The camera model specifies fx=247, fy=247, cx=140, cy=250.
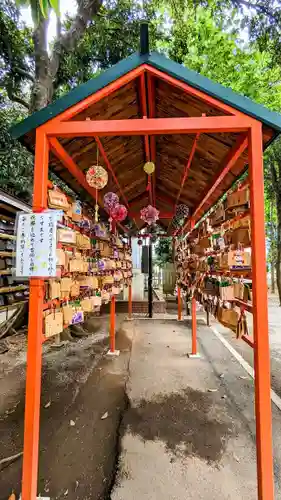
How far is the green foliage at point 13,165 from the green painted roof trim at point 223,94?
5.05m

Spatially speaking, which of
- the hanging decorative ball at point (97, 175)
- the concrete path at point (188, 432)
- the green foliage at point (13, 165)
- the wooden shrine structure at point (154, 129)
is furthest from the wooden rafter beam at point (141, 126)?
the green foliage at point (13, 165)

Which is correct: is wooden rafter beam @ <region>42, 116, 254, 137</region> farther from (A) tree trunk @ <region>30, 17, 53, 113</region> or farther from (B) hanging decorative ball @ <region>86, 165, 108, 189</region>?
(A) tree trunk @ <region>30, 17, 53, 113</region>

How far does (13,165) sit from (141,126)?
514 cm

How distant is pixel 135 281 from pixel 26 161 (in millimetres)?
6263

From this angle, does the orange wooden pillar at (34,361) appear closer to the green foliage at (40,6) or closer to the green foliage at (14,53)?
the green foliage at (40,6)

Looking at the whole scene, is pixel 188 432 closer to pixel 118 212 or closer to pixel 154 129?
pixel 154 129

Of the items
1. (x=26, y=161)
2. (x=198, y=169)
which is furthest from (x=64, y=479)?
(x=26, y=161)

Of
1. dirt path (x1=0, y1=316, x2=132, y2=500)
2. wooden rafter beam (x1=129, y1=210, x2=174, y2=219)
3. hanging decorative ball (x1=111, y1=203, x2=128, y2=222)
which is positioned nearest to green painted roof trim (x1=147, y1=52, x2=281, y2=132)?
hanging decorative ball (x1=111, y1=203, x2=128, y2=222)

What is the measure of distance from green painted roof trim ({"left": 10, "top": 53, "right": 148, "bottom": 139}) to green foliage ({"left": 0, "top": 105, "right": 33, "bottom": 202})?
4.30 metres

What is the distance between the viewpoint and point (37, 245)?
2.10 meters

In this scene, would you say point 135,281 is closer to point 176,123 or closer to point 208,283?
point 208,283

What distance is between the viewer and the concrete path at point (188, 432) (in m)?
2.07

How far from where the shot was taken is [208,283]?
11.1ft

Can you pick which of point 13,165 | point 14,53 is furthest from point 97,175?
point 14,53
